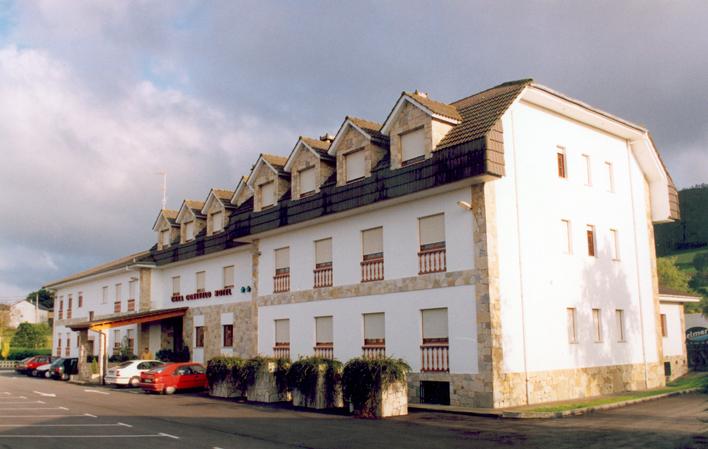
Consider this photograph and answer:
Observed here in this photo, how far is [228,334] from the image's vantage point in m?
31.3

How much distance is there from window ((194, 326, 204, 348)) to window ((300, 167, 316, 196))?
11395 millimetres

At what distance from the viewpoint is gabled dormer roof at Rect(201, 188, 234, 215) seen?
110 ft

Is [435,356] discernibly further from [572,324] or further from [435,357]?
[572,324]

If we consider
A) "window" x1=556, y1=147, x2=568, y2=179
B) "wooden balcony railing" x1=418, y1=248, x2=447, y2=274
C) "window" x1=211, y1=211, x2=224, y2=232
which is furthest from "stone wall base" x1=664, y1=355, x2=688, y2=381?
"window" x1=211, y1=211, x2=224, y2=232

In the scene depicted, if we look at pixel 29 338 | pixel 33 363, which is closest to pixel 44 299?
pixel 29 338

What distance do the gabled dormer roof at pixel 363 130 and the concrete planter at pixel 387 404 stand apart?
8.78 metres

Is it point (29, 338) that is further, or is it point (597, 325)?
point (29, 338)

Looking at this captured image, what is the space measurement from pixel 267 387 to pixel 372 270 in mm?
5387

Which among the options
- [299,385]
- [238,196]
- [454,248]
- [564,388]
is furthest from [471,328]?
[238,196]

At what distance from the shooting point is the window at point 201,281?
1348 inches

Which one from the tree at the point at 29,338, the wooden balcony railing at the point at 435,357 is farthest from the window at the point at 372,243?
the tree at the point at 29,338

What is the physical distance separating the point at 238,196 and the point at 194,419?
1640 cm

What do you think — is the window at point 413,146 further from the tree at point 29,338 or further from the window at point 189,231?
the tree at point 29,338

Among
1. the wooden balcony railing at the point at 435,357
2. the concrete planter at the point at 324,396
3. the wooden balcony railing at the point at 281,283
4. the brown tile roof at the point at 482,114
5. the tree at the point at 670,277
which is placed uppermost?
the brown tile roof at the point at 482,114
